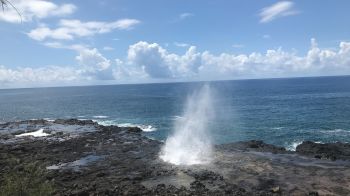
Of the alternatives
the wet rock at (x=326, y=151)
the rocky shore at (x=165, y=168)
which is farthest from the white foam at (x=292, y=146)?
the rocky shore at (x=165, y=168)

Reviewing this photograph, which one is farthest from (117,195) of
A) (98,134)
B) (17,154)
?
(98,134)

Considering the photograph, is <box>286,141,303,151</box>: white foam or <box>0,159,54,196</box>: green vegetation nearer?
<box>0,159,54,196</box>: green vegetation

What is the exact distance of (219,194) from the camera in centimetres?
3706

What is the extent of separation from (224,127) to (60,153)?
42.2 m

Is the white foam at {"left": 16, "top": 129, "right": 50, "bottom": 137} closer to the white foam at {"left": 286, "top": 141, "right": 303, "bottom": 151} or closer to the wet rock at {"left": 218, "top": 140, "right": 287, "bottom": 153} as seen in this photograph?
the wet rock at {"left": 218, "top": 140, "right": 287, "bottom": 153}

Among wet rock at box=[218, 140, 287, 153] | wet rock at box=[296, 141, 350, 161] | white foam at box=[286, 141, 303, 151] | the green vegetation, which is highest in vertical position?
the green vegetation

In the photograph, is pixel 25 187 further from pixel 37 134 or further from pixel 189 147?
pixel 37 134

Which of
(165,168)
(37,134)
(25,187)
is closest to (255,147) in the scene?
(165,168)

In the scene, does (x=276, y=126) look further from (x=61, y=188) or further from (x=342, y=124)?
(x=61, y=188)

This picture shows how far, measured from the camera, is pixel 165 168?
47.0 meters

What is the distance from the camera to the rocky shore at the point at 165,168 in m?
38.3

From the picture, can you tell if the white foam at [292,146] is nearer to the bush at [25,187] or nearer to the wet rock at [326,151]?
the wet rock at [326,151]

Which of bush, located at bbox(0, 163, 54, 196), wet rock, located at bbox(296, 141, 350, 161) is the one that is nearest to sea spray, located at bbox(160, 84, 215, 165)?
wet rock, located at bbox(296, 141, 350, 161)

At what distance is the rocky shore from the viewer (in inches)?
1510
